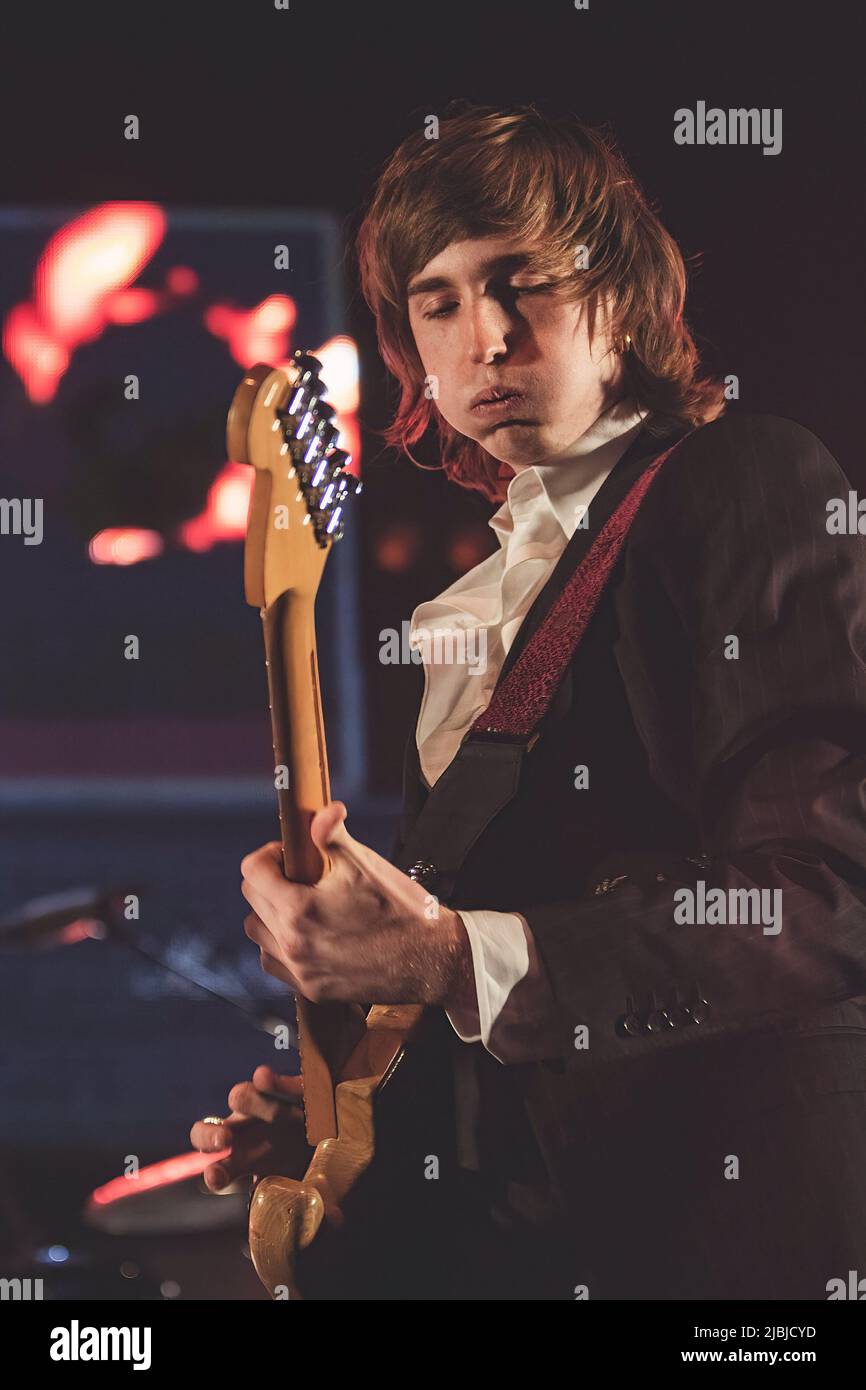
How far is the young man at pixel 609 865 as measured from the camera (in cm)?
209

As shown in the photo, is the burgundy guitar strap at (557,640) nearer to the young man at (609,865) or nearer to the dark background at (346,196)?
the young man at (609,865)

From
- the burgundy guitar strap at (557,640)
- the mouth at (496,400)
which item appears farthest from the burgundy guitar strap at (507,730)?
the mouth at (496,400)

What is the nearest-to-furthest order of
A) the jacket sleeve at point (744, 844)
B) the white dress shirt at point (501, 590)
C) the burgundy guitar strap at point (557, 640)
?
the jacket sleeve at point (744, 844), the burgundy guitar strap at point (557, 640), the white dress shirt at point (501, 590)

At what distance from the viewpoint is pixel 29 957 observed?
94.4 inches

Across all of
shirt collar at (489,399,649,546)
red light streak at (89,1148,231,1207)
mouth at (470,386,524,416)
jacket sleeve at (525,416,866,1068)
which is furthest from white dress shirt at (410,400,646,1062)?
red light streak at (89,1148,231,1207)

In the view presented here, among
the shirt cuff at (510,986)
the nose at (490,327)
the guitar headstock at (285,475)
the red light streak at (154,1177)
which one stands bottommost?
the red light streak at (154,1177)

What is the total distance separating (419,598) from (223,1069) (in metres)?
0.90

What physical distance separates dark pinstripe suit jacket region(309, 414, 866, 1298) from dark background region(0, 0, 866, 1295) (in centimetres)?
30

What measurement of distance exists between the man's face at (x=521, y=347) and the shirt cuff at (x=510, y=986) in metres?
0.82

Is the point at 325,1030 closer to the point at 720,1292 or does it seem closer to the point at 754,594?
the point at 720,1292

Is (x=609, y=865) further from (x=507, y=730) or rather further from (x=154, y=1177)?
(x=154, y=1177)

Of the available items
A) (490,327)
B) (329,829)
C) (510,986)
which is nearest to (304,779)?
(329,829)

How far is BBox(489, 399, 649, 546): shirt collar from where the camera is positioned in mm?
2285

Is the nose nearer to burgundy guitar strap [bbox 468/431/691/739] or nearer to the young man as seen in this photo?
the young man
